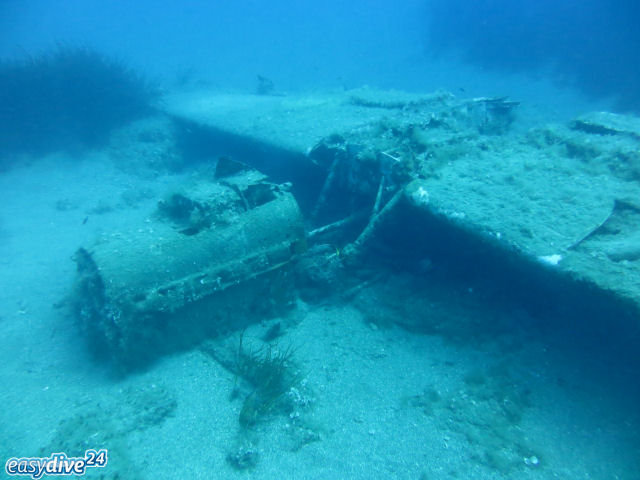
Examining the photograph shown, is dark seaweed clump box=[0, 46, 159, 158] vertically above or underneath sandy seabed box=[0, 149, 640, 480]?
above

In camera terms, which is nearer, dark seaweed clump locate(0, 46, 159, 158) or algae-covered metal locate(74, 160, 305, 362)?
algae-covered metal locate(74, 160, 305, 362)

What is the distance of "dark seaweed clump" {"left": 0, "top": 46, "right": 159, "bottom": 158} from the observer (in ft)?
37.1

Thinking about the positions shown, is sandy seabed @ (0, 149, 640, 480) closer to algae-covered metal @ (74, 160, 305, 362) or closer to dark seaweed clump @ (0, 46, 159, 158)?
algae-covered metal @ (74, 160, 305, 362)

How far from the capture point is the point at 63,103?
→ 38.7 ft

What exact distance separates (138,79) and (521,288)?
14805mm

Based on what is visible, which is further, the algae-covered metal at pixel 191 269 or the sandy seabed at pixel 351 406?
the algae-covered metal at pixel 191 269

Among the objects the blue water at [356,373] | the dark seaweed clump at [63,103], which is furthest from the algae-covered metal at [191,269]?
the dark seaweed clump at [63,103]

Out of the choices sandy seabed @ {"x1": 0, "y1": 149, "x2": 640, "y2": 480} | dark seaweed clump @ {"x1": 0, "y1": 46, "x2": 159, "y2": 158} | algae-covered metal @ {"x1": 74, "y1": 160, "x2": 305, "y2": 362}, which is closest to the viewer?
sandy seabed @ {"x1": 0, "y1": 149, "x2": 640, "y2": 480}

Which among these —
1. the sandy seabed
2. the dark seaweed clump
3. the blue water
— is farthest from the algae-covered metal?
the dark seaweed clump

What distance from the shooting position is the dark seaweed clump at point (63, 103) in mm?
11297

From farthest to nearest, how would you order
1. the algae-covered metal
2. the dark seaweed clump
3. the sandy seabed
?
the dark seaweed clump, the algae-covered metal, the sandy seabed

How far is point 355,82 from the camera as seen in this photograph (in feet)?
84.3

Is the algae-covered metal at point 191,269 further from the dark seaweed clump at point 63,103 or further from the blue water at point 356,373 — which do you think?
the dark seaweed clump at point 63,103

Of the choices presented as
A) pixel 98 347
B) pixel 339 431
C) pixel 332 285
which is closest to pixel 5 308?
pixel 98 347
